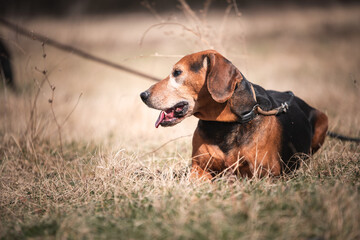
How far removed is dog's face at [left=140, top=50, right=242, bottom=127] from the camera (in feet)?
9.25

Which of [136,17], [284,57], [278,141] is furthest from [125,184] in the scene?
[136,17]

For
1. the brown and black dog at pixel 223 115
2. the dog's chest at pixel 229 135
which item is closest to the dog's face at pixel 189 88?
the brown and black dog at pixel 223 115

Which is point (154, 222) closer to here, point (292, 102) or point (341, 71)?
point (292, 102)

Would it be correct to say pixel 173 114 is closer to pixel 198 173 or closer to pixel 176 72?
pixel 176 72

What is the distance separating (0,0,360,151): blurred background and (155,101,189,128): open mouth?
0.96 meters

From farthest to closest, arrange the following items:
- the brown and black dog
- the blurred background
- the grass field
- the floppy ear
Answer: the blurred background, the brown and black dog, the floppy ear, the grass field

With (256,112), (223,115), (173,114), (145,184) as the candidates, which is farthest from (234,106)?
(145,184)

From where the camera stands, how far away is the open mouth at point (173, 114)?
292 centimetres

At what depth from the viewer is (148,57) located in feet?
41.5

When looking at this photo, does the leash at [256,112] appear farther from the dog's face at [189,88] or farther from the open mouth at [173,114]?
the open mouth at [173,114]

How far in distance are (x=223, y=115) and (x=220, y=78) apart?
356 mm

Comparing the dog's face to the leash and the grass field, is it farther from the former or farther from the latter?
the grass field

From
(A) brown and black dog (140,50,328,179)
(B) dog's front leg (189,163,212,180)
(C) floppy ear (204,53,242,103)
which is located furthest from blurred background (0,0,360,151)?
(B) dog's front leg (189,163,212,180)

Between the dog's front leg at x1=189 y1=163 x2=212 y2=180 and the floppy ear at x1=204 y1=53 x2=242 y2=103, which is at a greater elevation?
the floppy ear at x1=204 y1=53 x2=242 y2=103
